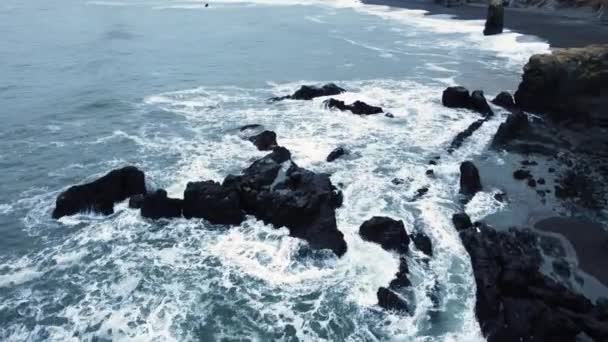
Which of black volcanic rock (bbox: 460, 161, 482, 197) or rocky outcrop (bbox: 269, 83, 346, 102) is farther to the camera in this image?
rocky outcrop (bbox: 269, 83, 346, 102)

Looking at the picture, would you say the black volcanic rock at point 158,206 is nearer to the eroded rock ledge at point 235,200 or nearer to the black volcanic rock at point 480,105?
the eroded rock ledge at point 235,200

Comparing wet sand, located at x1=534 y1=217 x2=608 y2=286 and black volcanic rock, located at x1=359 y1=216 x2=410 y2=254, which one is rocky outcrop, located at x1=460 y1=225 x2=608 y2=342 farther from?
black volcanic rock, located at x1=359 y1=216 x2=410 y2=254

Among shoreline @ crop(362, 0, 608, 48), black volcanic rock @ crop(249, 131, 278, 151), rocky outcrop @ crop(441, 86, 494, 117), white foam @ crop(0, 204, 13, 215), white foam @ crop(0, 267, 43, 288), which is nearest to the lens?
white foam @ crop(0, 267, 43, 288)

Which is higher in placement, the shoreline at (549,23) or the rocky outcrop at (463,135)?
the shoreline at (549,23)

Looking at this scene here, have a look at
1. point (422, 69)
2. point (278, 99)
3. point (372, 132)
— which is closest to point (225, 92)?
point (278, 99)

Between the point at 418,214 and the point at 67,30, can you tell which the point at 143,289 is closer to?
the point at 418,214

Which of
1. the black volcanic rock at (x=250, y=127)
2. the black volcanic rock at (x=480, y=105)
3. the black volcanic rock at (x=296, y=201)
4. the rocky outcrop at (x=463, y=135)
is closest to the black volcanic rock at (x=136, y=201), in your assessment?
the black volcanic rock at (x=296, y=201)

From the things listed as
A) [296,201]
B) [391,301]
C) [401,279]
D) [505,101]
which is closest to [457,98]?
[505,101]

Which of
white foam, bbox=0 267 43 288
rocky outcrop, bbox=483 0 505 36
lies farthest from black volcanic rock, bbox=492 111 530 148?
rocky outcrop, bbox=483 0 505 36
